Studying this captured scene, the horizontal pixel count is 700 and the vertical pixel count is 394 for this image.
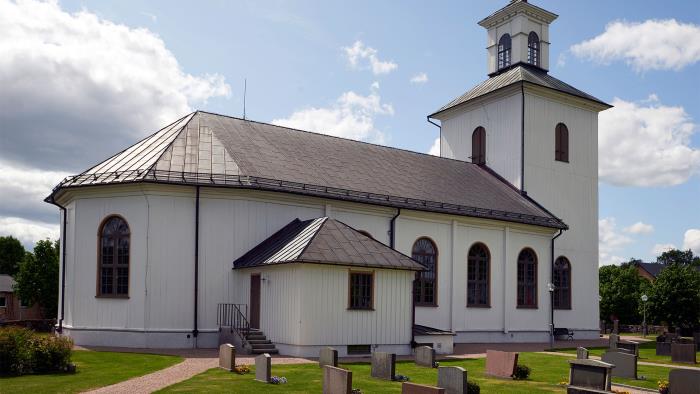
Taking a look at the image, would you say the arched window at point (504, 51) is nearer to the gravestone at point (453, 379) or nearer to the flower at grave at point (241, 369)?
the flower at grave at point (241, 369)

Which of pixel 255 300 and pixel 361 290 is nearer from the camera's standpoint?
pixel 361 290

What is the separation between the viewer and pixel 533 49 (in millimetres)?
41031

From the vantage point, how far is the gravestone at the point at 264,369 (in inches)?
659

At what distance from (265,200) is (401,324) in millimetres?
6735

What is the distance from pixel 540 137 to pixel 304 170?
50.0 feet

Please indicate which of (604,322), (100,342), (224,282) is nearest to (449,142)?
(224,282)

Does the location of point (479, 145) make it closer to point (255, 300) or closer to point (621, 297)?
point (255, 300)

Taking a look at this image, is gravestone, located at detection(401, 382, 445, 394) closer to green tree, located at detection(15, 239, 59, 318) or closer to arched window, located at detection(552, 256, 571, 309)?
arched window, located at detection(552, 256, 571, 309)

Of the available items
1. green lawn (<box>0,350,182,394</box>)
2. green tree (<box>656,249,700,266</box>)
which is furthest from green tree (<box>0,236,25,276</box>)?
green tree (<box>656,249,700,266</box>)

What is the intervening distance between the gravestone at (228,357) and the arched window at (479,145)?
23658 mm

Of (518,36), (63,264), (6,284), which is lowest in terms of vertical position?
(6,284)

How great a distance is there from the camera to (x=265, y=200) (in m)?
26.5

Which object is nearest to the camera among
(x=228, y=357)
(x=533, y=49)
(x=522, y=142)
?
(x=228, y=357)

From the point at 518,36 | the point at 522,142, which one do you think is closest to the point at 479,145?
the point at 522,142
